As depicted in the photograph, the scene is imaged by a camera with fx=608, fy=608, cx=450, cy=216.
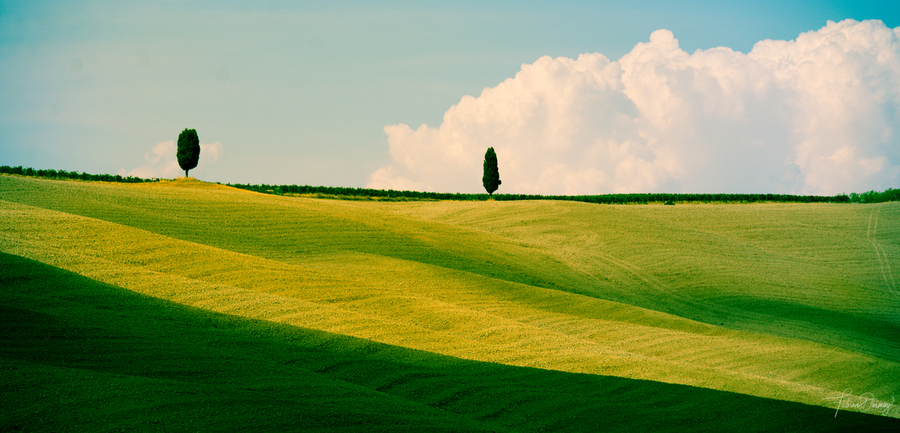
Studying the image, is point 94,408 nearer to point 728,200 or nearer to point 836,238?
point 836,238

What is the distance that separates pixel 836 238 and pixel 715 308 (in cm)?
1352

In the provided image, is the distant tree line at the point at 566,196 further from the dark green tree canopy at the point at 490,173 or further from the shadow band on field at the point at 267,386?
the shadow band on field at the point at 267,386

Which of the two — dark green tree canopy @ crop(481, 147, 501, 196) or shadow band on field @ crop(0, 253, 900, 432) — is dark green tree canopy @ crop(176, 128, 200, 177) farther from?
shadow band on field @ crop(0, 253, 900, 432)

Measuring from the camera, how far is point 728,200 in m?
50.8

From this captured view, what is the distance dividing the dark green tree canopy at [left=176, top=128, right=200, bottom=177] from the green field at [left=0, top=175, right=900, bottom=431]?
2074 centimetres

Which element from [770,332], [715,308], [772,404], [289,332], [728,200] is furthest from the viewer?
[728,200]

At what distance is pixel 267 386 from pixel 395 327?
11.5ft

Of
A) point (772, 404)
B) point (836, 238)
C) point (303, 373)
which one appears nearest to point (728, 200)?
point (836, 238)

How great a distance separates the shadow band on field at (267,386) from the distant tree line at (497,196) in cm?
3184

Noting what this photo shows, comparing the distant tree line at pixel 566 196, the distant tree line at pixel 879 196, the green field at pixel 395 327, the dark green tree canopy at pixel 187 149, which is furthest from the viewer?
the distant tree line at pixel 566 196

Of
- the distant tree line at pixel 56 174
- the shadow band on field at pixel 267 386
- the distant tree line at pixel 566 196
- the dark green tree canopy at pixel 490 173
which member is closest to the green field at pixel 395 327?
the shadow band on field at pixel 267 386

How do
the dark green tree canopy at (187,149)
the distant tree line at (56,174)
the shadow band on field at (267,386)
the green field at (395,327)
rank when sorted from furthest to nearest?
the dark green tree canopy at (187,149)
the distant tree line at (56,174)
the green field at (395,327)
the shadow band on field at (267,386)

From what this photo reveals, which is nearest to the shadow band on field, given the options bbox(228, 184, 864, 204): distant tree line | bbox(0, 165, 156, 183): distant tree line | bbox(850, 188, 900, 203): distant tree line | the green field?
the green field

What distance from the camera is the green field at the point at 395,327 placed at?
627cm
